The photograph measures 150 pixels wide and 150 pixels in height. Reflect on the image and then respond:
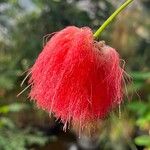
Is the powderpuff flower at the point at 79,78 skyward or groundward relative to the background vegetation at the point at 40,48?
groundward

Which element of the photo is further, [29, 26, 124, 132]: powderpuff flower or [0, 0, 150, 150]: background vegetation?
[0, 0, 150, 150]: background vegetation

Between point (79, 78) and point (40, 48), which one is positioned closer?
point (79, 78)

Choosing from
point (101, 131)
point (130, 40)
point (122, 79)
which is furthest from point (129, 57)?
point (122, 79)

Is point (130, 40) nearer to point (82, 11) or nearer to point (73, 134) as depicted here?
point (73, 134)

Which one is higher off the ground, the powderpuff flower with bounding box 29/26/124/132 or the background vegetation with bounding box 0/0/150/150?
the background vegetation with bounding box 0/0/150/150

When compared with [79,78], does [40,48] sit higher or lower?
higher
